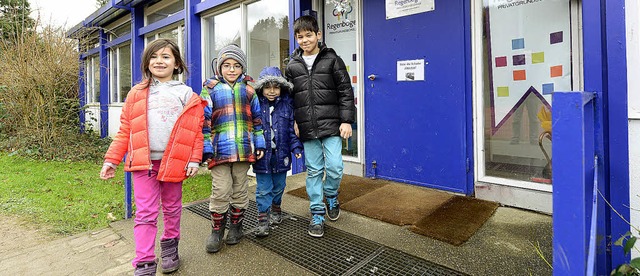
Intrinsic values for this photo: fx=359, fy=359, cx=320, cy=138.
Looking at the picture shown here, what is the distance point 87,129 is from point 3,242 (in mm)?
8316

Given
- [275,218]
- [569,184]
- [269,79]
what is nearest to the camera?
[569,184]

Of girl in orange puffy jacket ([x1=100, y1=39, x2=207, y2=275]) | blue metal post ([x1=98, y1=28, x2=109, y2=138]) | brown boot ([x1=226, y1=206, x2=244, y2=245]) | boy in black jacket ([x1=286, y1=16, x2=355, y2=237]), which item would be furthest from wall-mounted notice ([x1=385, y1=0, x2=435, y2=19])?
blue metal post ([x1=98, y1=28, x2=109, y2=138])

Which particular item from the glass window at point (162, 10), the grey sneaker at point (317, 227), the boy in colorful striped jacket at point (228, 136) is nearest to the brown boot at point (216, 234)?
the boy in colorful striped jacket at point (228, 136)

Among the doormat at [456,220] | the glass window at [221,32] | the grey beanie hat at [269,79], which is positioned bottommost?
the doormat at [456,220]

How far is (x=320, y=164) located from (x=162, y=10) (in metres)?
6.73

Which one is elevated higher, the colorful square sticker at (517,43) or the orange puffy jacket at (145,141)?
the colorful square sticker at (517,43)

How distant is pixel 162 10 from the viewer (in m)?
7.80

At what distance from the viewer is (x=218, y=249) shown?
247 cm

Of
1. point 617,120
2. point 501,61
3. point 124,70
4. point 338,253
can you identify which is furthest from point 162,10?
point 617,120

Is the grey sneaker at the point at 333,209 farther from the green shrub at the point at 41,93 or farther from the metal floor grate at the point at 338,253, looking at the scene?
the green shrub at the point at 41,93

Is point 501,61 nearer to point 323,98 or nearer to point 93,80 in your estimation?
point 323,98

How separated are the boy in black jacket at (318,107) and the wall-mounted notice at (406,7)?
55.8 inches

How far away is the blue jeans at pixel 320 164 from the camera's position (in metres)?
2.78

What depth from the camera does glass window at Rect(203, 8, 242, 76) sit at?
5891mm
